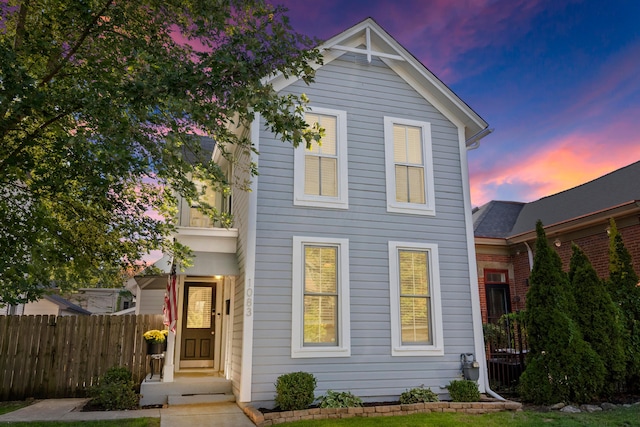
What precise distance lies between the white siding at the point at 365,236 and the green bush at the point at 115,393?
2.31 m

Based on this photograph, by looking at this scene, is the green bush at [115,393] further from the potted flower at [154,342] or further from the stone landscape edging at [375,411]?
the stone landscape edging at [375,411]

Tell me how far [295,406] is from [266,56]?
5286 mm

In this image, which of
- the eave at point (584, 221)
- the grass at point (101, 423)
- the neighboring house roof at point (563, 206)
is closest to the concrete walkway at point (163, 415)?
the grass at point (101, 423)

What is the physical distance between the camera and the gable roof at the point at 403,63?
960cm

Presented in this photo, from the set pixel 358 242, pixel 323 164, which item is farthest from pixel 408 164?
pixel 358 242

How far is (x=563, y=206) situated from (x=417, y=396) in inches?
333

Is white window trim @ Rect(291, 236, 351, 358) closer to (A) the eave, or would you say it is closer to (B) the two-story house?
(B) the two-story house

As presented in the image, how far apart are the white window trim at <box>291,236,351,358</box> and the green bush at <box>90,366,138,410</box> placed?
2.98 meters

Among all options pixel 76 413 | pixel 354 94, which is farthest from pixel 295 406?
pixel 354 94

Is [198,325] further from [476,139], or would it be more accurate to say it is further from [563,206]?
[563,206]

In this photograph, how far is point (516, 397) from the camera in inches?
363

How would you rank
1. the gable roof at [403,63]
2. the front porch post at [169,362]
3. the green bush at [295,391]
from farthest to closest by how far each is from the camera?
1. the gable roof at [403,63]
2. the front porch post at [169,362]
3. the green bush at [295,391]

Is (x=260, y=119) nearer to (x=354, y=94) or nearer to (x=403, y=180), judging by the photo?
(x=354, y=94)

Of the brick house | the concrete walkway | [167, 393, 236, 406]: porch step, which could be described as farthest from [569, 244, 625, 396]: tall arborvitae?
[167, 393, 236, 406]: porch step
